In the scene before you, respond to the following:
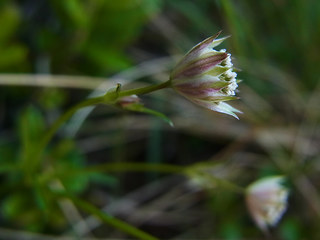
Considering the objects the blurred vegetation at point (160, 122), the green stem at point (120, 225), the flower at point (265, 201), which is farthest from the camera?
the blurred vegetation at point (160, 122)

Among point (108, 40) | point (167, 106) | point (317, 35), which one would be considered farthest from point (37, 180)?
point (317, 35)

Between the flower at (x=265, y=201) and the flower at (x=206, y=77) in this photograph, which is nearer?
the flower at (x=206, y=77)

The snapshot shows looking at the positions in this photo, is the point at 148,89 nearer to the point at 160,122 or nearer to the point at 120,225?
the point at 120,225

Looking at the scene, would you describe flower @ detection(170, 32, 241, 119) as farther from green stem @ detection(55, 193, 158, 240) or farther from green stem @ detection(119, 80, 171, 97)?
green stem @ detection(55, 193, 158, 240)

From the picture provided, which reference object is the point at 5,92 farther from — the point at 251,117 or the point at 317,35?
A: the point at 317,35

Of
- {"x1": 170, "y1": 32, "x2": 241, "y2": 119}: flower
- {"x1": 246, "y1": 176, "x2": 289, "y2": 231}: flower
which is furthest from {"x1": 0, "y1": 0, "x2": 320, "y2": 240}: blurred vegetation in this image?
{"x1": 170, "y1": 32, "x2": 241, "y2": 119}: flower

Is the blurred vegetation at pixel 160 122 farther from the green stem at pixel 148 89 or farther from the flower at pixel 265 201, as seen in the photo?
the green stem at pixel 148 89

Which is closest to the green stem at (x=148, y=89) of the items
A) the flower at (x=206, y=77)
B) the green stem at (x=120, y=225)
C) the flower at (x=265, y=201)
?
the flower at (x=206, y=77)

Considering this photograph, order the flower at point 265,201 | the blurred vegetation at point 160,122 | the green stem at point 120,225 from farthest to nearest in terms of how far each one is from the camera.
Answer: the blurred vegetation at point 160,122
the flower at point 265,201
the green stem at point 120,225
